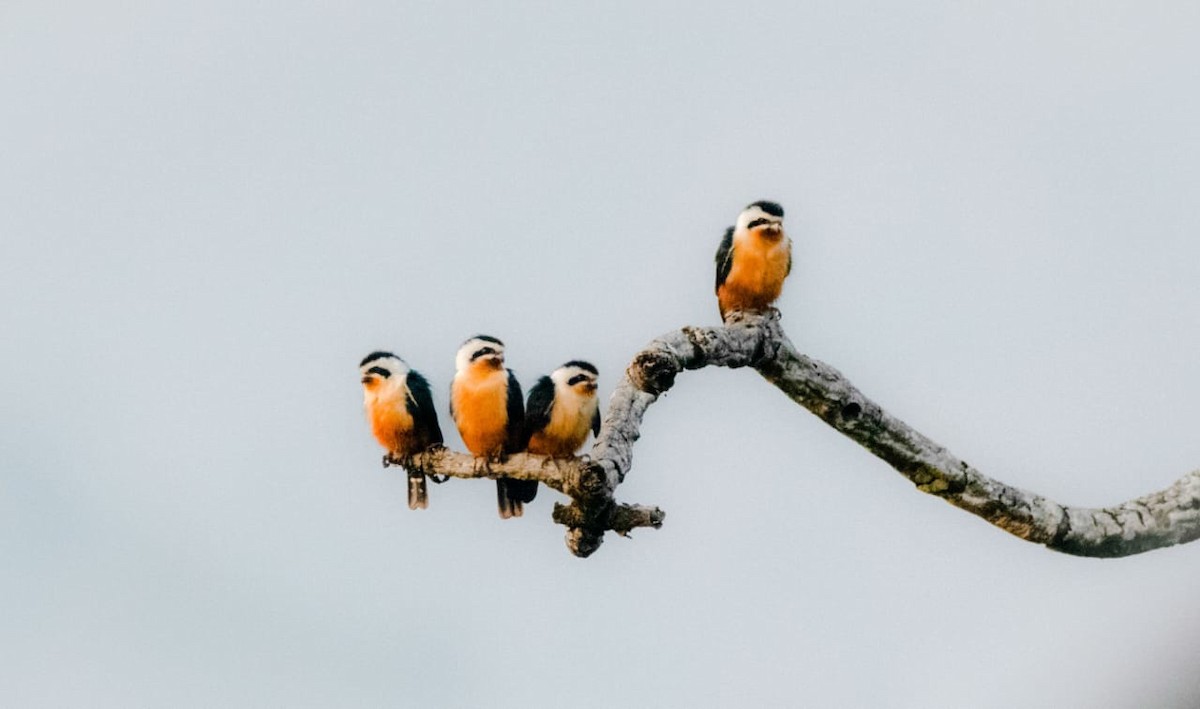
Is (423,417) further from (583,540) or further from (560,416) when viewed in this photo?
(583,540)

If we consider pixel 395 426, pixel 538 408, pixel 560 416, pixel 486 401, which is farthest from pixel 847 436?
pixel 395 426

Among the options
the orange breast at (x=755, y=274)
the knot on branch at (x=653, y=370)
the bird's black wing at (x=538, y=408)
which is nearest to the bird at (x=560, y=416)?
the bird's black wing at (x=538, y=408)

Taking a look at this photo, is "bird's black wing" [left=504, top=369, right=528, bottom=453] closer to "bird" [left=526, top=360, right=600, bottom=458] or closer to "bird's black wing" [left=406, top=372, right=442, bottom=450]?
"bird" [left=526, top=360, right=600, bottom=458]

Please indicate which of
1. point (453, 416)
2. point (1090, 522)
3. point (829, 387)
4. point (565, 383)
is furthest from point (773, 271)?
point (1090, 522)

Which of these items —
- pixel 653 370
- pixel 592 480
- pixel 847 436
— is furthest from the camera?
pixel 847 436

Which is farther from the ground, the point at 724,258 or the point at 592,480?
the point at 724,258

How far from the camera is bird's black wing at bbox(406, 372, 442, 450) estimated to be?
11875mm

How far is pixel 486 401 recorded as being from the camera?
443 inches

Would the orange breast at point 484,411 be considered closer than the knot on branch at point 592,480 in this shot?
No

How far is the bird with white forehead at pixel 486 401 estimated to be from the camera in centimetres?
1123

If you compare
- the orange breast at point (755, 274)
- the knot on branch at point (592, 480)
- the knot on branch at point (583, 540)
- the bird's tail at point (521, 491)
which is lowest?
the knot on branch at point (583, 540)

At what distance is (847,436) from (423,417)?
4.58 metres

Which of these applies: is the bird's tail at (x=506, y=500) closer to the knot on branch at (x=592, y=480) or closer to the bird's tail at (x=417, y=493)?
the bird's tail at (x=417, y=493)

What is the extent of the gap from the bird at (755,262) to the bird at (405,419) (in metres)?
2.76
